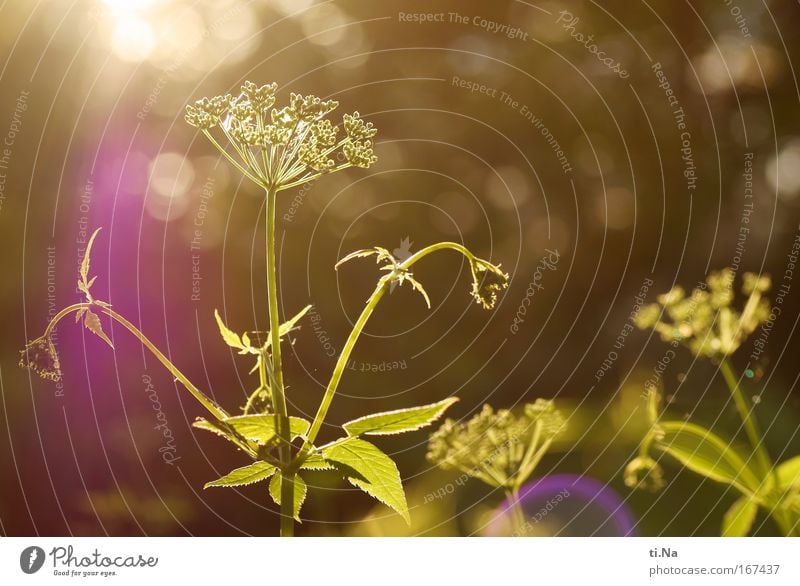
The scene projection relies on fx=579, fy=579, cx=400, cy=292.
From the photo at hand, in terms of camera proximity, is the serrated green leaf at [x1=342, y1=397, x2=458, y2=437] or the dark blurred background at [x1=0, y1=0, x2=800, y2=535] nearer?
the serrated green leaf at [x1=342, y1=397, x2=458, y2=437]

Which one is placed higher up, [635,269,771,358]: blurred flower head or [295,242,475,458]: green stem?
[295,242,475,458]: green stem

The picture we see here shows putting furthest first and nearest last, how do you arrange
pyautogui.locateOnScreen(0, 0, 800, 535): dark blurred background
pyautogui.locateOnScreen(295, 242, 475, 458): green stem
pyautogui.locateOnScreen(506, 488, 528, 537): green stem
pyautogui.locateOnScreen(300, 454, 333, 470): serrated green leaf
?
pyautogui.locateOnScreen(0, 0, 800, 535): dark blurred background
pyautogui.locateOnScreen(506, 488, 528, 537): green stem
pyautogui.locateOnScreen(300, 454, 333, 470): serrated green leaf
pyautogui.locateOnScreen(295, 242, 475, 458): green stem

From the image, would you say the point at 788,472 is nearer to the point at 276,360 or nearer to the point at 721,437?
the point at 721,437

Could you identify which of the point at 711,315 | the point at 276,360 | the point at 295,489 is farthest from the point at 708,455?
the point at 276,360

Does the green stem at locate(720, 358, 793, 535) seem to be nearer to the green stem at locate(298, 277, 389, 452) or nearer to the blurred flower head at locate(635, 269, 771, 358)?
the blurred flower head at locate(635, 269, 771, 358)

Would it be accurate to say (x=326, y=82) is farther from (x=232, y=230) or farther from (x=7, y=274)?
(x=7, y=274)

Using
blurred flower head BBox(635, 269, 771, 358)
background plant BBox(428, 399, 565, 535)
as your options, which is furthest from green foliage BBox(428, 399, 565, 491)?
blurred flower head BBox(635, 269, 771, 358)

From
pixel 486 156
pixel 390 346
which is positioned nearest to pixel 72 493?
pixel 390 346
